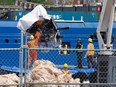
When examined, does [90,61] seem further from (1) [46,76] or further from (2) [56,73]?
(1) [46,76]

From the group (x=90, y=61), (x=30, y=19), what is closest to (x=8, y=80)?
(x=90, y=61)

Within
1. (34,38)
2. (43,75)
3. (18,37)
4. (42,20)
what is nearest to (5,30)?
(18,37)

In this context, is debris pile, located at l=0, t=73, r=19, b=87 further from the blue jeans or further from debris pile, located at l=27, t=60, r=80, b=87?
the blue jeans

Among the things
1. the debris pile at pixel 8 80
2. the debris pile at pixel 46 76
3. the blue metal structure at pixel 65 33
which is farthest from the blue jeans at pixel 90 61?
the blue metal structure at pixel 65 33

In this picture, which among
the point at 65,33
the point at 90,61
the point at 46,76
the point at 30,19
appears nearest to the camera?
the point at 46,76

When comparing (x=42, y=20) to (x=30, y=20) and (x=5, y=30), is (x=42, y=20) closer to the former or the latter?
(x=30, y=20)

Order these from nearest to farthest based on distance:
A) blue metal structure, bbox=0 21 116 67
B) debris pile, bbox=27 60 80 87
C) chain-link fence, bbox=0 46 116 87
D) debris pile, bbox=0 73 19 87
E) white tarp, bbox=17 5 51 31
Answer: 1. chain-link fence, bbox=0 46 116 87
2. debris pile, bbox=0 73 19 87
3. debris pile, bbox=27 60 80 87
4. white tarp, bbox=17 5 51 31
5. blue metal structure, bbox=0 21 116 67

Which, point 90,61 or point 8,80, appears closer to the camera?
point 8,80

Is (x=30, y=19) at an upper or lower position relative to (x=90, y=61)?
upper

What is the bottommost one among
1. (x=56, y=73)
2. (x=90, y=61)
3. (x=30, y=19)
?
(x=90, y=61)

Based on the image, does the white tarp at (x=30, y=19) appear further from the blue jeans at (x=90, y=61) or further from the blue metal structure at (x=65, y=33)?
the blue metal structure at (x=65, y=33)

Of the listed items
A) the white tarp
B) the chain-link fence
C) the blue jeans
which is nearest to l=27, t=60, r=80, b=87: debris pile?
the chain-link fence

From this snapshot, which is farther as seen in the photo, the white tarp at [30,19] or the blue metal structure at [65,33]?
the blue metal structure at [65,33]

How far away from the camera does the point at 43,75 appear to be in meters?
10.1
